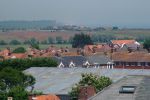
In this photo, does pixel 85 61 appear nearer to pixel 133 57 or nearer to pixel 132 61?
pixel 132 61

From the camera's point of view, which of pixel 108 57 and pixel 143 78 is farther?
pixel 108 57

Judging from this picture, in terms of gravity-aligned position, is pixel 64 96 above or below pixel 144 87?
below

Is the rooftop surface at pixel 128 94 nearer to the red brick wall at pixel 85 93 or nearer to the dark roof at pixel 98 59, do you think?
the red brick wall at pixel 85 93

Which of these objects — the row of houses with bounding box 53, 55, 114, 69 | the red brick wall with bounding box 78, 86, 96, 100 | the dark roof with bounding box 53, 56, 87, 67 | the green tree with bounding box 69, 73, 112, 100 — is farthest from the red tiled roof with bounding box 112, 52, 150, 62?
the red brick wall with bounding box 78, 86, 96, 100

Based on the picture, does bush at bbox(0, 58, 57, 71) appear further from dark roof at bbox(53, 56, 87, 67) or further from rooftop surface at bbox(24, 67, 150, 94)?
rooftop surface at bbox(24, 67, 150, 94)

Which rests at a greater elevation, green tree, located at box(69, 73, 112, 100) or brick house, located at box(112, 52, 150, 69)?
green tree, located at box(69, 73, 112, 100)

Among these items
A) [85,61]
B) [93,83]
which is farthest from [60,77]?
[85,61]

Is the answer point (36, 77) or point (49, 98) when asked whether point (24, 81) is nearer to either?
point (36, 77)

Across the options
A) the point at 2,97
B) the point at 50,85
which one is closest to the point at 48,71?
the point at 50,85

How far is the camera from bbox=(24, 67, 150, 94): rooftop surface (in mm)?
60100

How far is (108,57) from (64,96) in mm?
53502

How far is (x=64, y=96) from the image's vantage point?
55.9 metres

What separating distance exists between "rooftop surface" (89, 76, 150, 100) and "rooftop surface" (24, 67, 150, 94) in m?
21.8

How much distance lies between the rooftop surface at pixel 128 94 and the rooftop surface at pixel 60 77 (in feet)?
71.6
